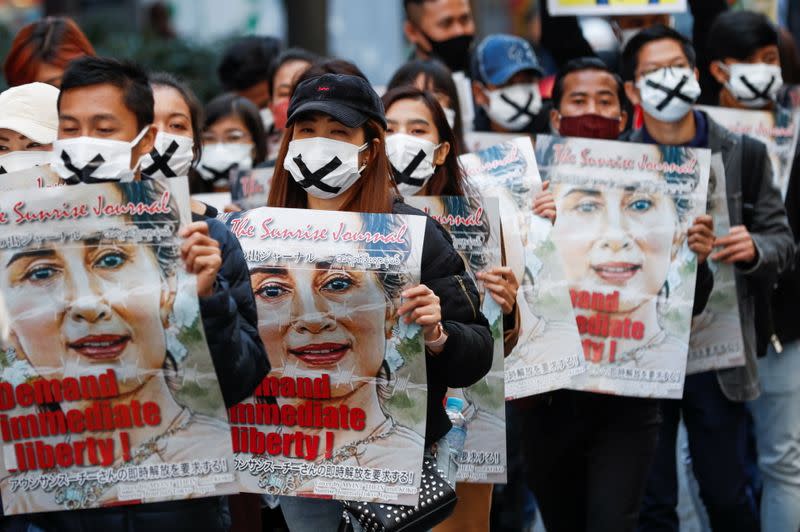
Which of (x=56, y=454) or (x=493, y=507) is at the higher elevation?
(x=56, y=454)

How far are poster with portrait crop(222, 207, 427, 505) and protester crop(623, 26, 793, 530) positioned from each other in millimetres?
2119

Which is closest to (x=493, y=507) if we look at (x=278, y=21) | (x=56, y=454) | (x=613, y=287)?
(x=613, y=287)

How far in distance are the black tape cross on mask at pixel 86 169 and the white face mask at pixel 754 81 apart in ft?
12.1

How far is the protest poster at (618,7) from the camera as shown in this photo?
284 inches

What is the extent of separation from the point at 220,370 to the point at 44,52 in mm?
2829

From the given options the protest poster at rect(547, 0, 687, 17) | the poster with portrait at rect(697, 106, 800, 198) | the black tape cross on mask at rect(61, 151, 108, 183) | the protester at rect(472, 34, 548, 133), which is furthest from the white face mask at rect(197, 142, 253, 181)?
the black tape cross on mask at rect(61, 151, 108, 183)

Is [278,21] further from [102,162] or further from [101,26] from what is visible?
[102,162]

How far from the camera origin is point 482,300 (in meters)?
4.67

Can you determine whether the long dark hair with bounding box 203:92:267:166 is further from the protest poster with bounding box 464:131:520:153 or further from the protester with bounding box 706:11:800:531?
the protester with bounding box 706:11:800:531

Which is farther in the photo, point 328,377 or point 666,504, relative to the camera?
point 666,504

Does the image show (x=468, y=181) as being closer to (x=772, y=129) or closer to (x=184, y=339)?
(x=184, y=339)

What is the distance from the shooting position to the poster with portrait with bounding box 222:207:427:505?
3889 mm

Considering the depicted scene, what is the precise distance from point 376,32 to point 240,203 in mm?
7832

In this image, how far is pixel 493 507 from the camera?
21.8 feet
